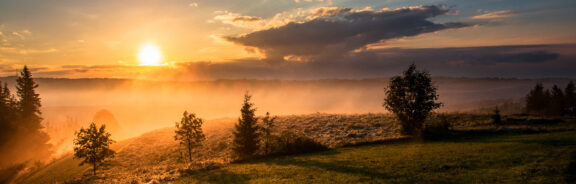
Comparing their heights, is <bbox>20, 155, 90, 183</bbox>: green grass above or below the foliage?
below

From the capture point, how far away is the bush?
1415 inches

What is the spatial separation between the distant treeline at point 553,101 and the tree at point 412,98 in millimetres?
61434

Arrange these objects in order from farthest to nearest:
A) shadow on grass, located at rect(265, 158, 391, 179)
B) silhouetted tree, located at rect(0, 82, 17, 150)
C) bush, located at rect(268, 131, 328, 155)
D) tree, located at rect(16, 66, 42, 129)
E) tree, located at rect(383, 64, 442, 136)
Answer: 1. tree, located at rect(16, 66, 42, 129)
2. silhouetted tree, located at rect(0, 82, 17, 150)
3. tree, located at rect(383, 64, 442, 136)
4. bush, located at rect(268, 131, 328, 155)
5. shadow on grass, located at rect(265, 158, 391, 179)

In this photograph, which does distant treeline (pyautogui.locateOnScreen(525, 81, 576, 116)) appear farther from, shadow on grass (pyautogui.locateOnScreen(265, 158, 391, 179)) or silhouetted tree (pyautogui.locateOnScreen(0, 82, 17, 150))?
silhouetted tree (pyautogui.locateOnScreen(0, 82, 17, 150))

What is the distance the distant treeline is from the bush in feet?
258

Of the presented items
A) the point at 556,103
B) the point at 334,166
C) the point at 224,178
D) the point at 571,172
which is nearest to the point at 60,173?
the point at 224,178

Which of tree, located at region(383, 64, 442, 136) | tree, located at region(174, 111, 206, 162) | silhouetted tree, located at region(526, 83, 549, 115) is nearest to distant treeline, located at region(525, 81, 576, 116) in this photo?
silhouetted tree, located at region(526, 83, 549, 115)

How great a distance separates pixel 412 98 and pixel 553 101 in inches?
2857

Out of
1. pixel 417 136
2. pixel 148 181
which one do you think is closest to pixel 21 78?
pixel 148 181

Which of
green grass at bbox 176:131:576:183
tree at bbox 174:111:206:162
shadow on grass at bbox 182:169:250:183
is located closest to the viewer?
green grass at bbox 176:131:576:183

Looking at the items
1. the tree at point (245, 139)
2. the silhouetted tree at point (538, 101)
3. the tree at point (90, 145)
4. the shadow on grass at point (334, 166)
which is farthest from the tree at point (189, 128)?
the silhouetted tree at point (538, 101)

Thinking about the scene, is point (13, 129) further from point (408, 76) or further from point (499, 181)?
point (499, 181)

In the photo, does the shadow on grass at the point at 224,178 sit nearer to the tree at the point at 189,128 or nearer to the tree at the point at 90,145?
the tree at the point at 189,128

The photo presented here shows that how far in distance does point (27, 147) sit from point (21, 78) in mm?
18556
